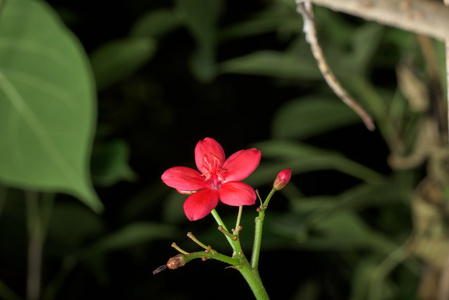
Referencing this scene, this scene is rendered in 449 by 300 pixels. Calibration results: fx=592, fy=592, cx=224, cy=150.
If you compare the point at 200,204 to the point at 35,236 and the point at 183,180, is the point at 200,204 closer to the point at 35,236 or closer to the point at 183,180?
the point at 183,180

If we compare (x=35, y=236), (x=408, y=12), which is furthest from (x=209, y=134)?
(x=408, y=12)

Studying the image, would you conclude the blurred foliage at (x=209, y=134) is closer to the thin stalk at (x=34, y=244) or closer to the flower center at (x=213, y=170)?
the thin stalk at (x=34, y=244)

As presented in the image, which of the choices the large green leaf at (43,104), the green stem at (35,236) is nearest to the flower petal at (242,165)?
the large green leaf at (43,104)

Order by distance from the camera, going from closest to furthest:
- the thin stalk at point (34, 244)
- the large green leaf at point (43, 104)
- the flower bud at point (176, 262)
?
the flower bud at point (176, 262) → the large green leaf at point (43, 104) → the thin stalk at point (34, 244)

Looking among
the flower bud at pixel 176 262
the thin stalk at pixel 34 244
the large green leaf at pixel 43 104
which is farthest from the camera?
the thin stalk at pixel 34 244

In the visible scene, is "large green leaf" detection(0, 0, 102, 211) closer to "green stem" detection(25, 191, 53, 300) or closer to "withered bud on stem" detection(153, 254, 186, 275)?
"green stem" detection(25, 191, 53, 300)

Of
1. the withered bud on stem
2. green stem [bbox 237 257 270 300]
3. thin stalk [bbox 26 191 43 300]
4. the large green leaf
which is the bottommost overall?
thin stalk [bbox 26 191 43 300]

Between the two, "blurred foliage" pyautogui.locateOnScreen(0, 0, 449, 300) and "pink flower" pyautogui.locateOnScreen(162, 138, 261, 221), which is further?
"blurred foliage" pyautogui.locateOnScreen(0, 0, 449, 300)

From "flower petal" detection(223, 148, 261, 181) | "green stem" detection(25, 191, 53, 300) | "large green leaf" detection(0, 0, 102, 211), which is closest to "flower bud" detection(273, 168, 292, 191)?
"flower petal" detection(223, 148, 261, 181)
